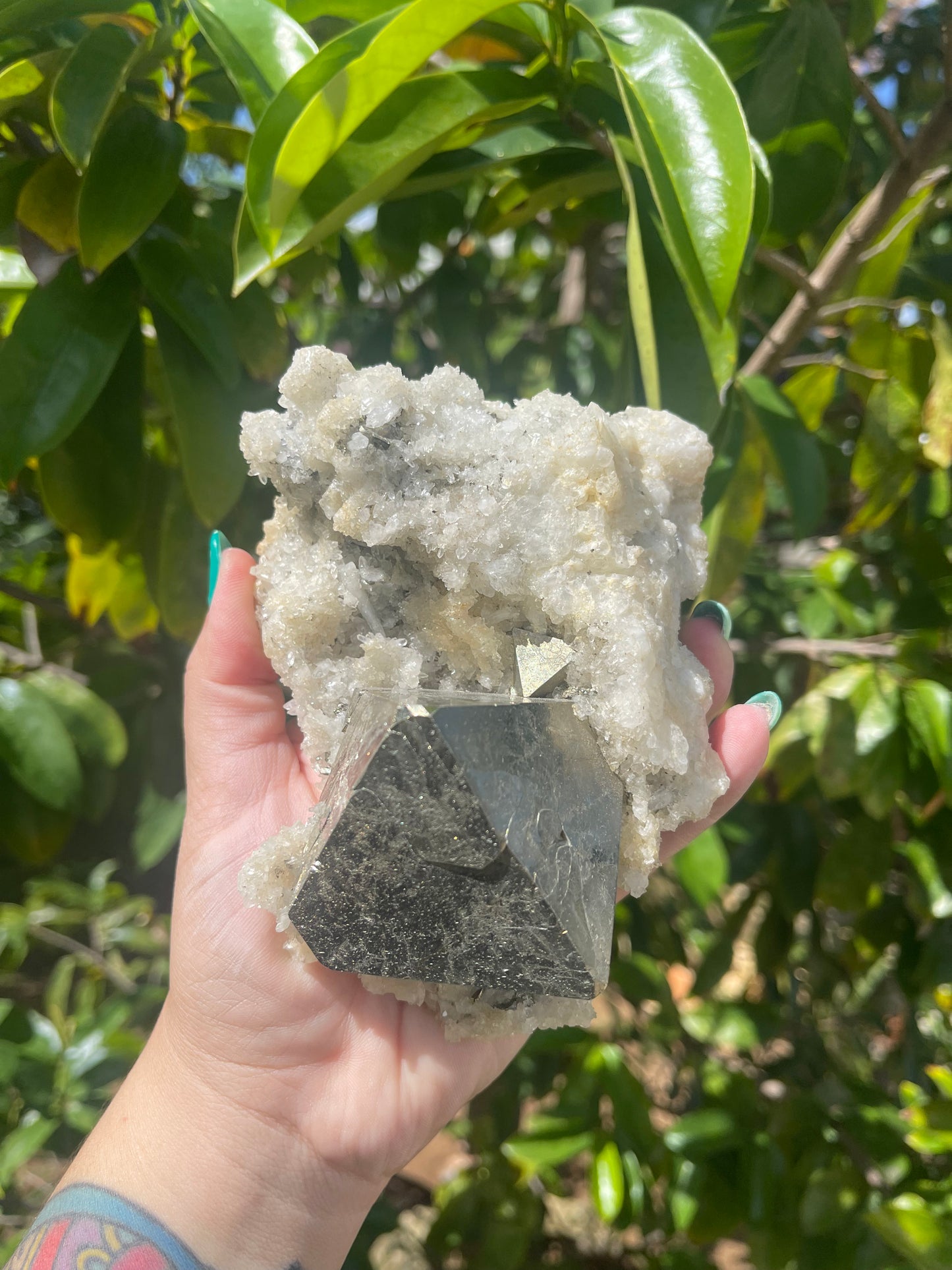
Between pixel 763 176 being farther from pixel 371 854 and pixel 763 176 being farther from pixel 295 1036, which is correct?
pixel 295 1036

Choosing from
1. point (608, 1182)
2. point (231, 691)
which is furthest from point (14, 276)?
point (608, 1182)

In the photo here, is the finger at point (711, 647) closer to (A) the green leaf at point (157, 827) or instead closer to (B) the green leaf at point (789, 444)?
(B) the green leaf at point (789, 444)

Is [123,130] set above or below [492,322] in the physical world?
above

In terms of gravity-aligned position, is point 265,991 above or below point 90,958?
above

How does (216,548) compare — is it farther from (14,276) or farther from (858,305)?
(858,305)

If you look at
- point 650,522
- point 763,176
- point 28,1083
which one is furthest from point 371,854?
point 28,1083
